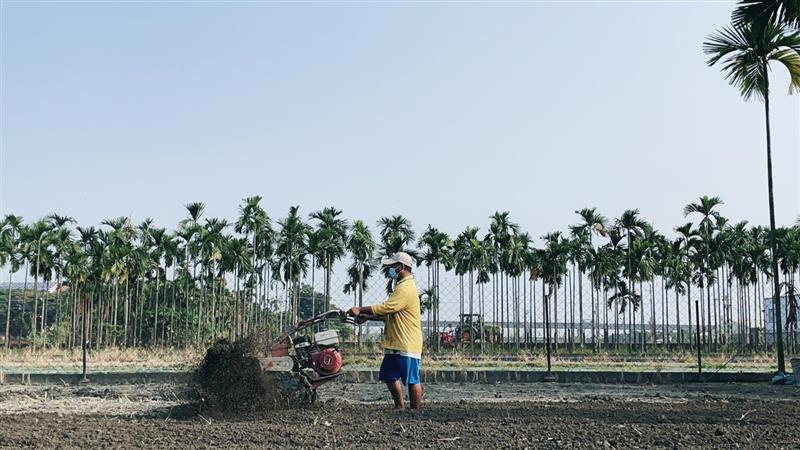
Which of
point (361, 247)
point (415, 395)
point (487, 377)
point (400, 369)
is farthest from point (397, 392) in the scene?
point (361, 247)

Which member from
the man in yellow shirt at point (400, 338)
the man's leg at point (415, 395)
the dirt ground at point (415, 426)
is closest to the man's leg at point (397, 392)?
the man in yellow shirt at point (400, 338)

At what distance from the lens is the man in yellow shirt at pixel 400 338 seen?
877cm

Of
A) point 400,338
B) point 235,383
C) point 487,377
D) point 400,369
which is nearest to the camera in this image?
point 400,369

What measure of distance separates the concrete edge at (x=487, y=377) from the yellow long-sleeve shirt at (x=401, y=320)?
7.65 metres

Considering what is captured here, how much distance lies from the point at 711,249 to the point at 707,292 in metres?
5.67

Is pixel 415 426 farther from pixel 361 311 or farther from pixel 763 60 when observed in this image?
pixel 763 60

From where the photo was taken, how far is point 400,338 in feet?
29.0

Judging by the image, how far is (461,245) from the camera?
192 ft

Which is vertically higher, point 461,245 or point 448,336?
point 461,245

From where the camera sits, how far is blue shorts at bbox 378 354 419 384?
874cm

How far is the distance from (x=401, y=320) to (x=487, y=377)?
29.2 feet

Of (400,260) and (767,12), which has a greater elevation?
(767,12)

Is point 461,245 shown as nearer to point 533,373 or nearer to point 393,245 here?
point 393,245

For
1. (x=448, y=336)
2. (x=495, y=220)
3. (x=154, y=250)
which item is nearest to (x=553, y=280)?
(x=495, y=220)
